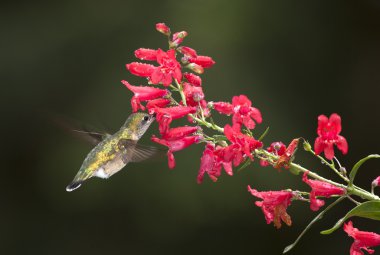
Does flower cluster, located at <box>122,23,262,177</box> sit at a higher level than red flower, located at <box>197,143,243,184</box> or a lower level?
higher

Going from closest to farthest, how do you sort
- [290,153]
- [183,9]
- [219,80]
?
1. [290,153]
2. [219,80]
3. [183,9]

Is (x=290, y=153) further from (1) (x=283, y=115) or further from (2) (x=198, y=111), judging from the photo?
(1) (x=283, y=115)

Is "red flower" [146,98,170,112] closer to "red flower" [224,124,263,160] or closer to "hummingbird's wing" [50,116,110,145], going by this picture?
"red flower" [224,124,263,160]

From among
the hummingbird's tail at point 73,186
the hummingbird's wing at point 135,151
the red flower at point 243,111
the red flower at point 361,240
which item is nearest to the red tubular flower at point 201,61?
the red flower at point 243,111

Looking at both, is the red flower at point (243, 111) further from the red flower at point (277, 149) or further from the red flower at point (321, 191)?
the red flower at point (321, 191)

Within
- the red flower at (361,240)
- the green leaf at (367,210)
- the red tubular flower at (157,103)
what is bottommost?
the red flower at (361,240)

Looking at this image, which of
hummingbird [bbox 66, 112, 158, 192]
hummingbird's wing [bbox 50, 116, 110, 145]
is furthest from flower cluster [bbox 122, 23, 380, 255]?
hummingbird's wing [bbox 50, 116, 110, 145]

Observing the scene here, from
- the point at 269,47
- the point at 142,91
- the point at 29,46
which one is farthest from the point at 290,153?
the point at 29,46
